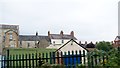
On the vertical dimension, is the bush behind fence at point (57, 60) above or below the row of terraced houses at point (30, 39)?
below

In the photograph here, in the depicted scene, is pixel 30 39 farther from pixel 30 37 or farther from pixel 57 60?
pixel 57 60

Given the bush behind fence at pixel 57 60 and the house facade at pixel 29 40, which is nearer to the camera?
the bush behind fence at pixel 57 60

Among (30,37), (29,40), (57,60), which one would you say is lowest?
(57,60)

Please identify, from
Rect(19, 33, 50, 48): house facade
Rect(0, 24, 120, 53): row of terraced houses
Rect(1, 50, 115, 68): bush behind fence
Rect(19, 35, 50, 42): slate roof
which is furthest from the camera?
Rect(19, 35, 50, 42): slate roof

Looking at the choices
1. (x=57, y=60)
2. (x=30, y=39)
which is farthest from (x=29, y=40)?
(x=57, y=60)

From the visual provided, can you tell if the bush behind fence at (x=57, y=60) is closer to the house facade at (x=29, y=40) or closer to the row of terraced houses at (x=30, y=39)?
the row of terraced houses at (x=30, y=39)

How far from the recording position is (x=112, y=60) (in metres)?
7.73

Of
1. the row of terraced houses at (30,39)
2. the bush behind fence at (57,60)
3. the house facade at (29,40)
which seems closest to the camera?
the bush behind fence at (57,60)

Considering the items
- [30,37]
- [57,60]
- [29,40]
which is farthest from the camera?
[30,37]

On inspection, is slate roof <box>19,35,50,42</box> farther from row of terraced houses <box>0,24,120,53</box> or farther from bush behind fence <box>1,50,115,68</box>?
bush behind fence <box>1,50,115,68</box>

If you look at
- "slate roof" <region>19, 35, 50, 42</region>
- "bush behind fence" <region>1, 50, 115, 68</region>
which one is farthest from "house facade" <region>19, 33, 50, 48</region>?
"bush behind fence" <region>1, 50, 115, 68</region>

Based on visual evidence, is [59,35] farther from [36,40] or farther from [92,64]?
[92,64]

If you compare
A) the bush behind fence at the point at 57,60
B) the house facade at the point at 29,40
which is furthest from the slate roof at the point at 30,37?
the bush behind fence at the point at 57,60

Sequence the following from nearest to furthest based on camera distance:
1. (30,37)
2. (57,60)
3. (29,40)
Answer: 1. (57,60)
2. (29,40)
3. (30,37)
